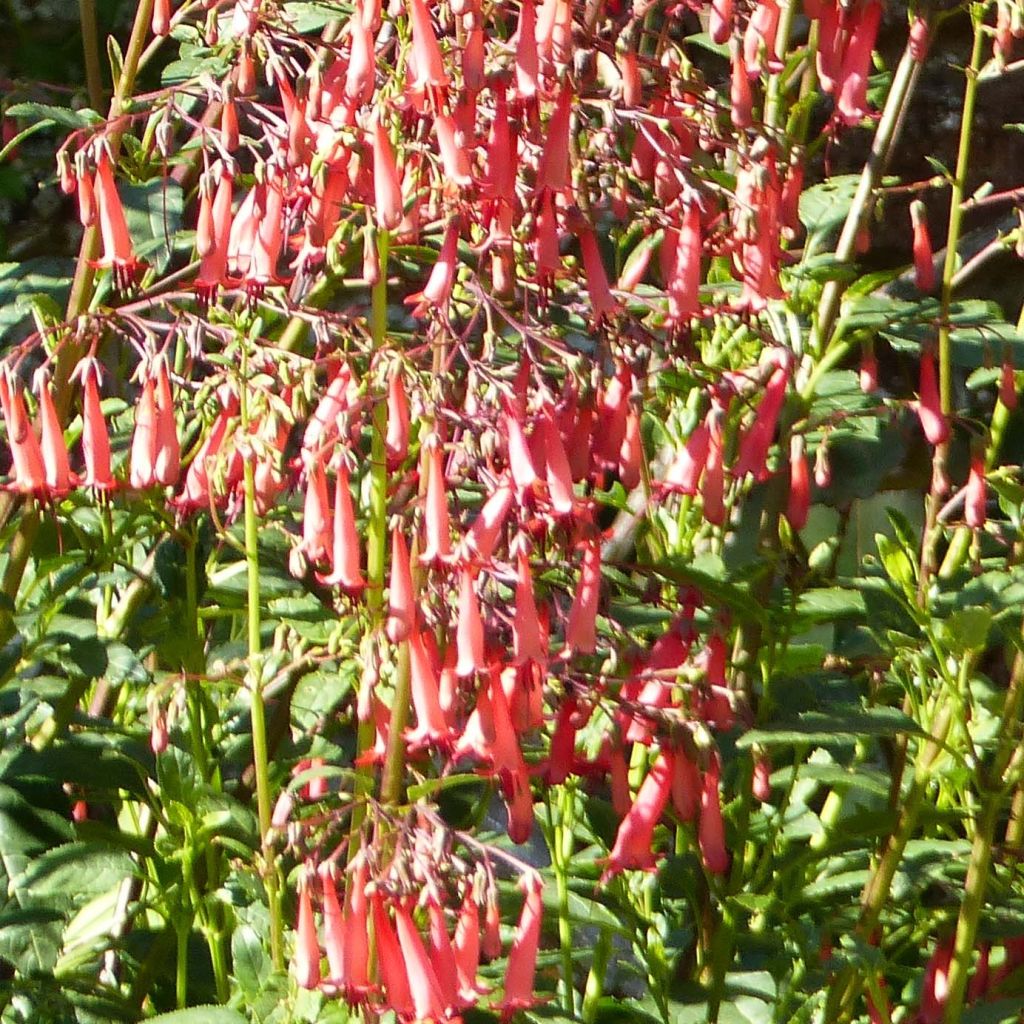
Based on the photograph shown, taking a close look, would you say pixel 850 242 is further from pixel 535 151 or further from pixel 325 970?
pixel 325 970

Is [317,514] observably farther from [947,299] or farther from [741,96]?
[947,299]

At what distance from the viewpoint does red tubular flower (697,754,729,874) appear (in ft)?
4.58

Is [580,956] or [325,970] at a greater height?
[325,970]

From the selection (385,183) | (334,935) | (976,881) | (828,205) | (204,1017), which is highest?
(385,183)

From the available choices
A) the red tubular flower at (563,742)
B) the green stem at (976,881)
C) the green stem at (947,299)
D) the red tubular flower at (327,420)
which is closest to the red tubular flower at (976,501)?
the green stem at (947,299)

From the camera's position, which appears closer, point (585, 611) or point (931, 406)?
point (585, 611)

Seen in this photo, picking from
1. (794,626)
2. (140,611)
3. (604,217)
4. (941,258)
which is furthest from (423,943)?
(941,258)

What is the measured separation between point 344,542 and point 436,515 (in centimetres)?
9

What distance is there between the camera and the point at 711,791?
4.62 feet

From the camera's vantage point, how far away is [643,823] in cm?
142

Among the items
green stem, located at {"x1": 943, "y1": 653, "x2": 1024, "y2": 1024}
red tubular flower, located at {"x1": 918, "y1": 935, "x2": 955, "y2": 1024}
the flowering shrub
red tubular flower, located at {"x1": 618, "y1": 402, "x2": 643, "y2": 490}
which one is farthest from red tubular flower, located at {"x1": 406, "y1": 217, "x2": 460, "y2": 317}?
red tubular flower, located at {"x1": 918, "y1": 935, "x2": 955, "y2": 1024}

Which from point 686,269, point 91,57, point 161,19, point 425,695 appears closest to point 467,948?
point 425,695

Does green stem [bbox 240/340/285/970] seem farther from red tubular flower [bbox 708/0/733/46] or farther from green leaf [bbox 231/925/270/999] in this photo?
red tubular flower [bbox 708/0/733/46]

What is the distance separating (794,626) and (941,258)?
39.8 inches
